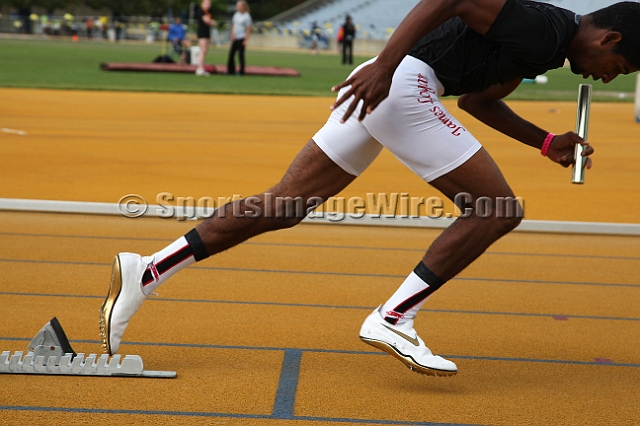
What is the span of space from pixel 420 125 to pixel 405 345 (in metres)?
0.81

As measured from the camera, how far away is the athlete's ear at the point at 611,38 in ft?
9.34

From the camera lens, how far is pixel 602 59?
9.58ft

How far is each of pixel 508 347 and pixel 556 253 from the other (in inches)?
77.0

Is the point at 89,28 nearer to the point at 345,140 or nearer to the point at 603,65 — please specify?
the point at 345,140

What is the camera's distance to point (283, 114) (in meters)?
12.7

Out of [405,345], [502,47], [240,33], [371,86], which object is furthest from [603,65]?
[240,33]

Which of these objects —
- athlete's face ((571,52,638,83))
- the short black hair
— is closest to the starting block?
athlete's face ((571,52,638,83))

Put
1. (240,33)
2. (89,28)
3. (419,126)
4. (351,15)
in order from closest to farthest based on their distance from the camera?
1. (419,126)
2. (240,33)
3. (89,28)
4. (351,15)

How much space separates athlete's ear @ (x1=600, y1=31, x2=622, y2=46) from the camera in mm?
2846

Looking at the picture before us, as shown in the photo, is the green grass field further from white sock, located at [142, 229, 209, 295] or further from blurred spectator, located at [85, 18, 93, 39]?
blurred spectator, located at [85, 18, 93, 39]

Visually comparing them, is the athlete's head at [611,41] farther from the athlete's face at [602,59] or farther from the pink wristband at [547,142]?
the pink wristband at [547,142]

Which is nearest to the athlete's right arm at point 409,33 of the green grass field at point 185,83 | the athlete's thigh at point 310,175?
the athlete's thigh at point 310,175

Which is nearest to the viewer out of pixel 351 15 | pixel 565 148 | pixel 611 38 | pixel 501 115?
pixel 611 38

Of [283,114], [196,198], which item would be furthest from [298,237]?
[283,114]
